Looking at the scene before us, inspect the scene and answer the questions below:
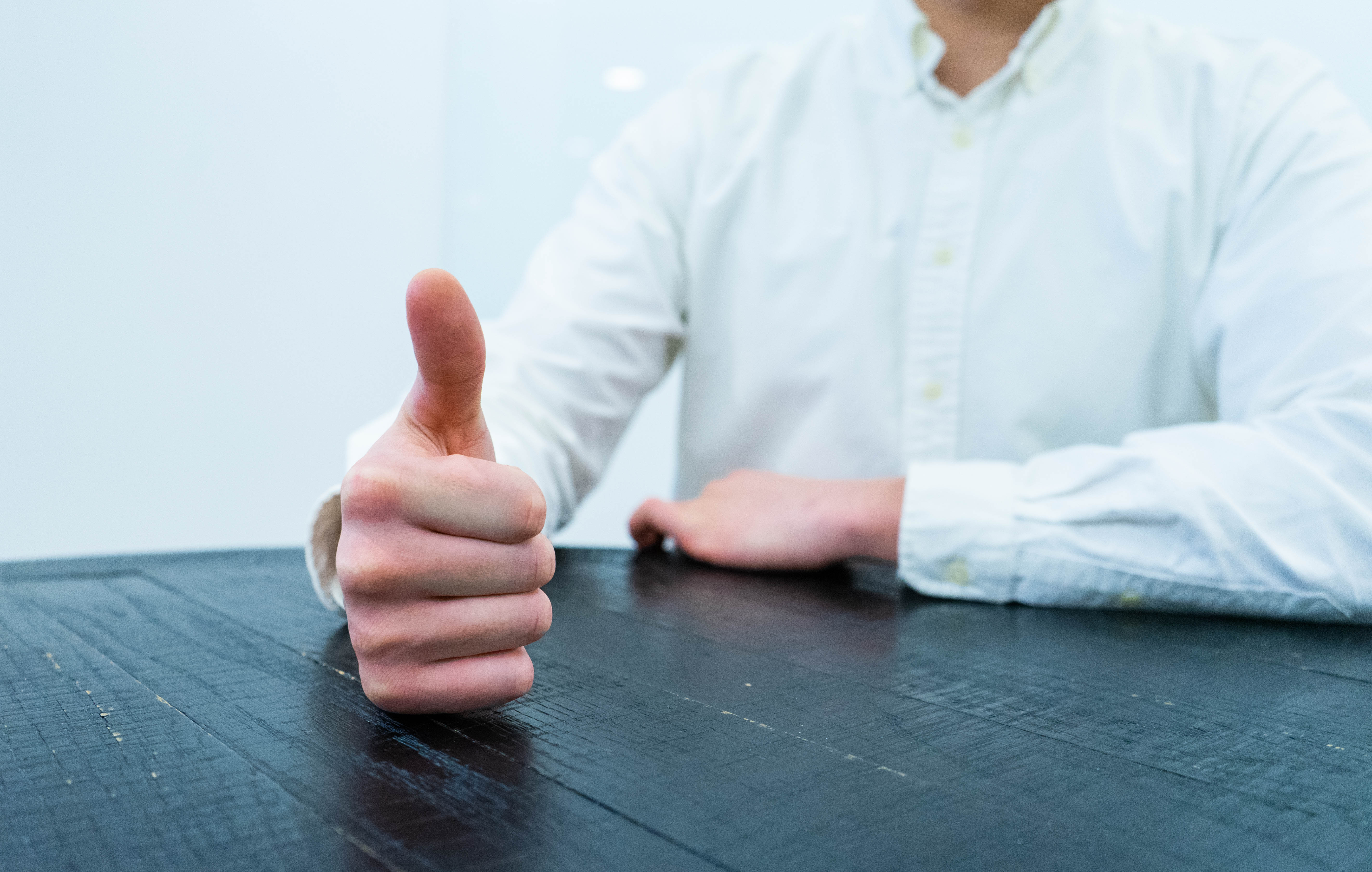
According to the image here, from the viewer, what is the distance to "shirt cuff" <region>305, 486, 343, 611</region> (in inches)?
22.0

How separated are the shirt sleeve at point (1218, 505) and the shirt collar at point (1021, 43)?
13.1 inches

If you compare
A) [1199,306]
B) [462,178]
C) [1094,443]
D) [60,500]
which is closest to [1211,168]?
[1199,306]

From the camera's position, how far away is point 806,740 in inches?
14.9

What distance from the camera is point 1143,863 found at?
28cm

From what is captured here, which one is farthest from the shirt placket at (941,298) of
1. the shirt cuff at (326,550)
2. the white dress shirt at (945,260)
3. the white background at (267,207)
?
the white background at (267,207)

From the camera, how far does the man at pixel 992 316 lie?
2.35 feet

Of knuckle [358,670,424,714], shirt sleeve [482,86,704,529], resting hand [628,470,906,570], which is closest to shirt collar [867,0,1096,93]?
shirt sleeve [482,86,704,529]

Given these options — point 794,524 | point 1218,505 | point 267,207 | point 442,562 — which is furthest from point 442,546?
point 267,207

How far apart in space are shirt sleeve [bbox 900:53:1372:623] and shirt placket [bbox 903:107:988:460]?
22 centimetres

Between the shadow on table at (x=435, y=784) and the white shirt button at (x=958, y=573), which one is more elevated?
the shadow on table at (x=435, y=784)

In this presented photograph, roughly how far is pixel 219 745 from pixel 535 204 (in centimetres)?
214

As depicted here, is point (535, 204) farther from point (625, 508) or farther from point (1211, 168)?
point (1211, 168)

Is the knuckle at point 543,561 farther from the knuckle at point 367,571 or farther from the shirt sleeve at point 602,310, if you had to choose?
the shirt sleeve at point 602,310

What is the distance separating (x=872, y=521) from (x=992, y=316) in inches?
14.0
